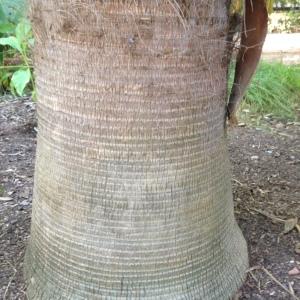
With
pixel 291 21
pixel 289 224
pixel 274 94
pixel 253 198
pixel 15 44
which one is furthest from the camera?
pixel 291 21

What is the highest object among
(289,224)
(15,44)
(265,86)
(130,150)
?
(130,150)

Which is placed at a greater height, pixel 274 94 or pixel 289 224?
pixel 289 224

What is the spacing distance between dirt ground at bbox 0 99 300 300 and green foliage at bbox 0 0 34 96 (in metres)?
0.28

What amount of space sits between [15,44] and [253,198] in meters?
1.60

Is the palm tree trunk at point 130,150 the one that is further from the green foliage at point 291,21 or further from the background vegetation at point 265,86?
the green foliage at point 291,21

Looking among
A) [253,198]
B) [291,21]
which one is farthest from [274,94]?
[291,21]

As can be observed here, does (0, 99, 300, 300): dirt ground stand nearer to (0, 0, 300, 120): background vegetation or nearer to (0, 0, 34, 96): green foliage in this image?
(0, 0, 300, 120): background vegetation

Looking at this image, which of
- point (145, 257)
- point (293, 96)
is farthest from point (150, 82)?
point (293, 96)

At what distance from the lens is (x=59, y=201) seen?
5.00 ft

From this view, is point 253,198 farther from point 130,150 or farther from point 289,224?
point 130,150

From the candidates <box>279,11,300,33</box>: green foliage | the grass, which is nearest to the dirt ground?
the grass

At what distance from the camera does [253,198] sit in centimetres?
237

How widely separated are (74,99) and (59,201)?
292mm

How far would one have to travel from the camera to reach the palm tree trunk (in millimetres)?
1338
